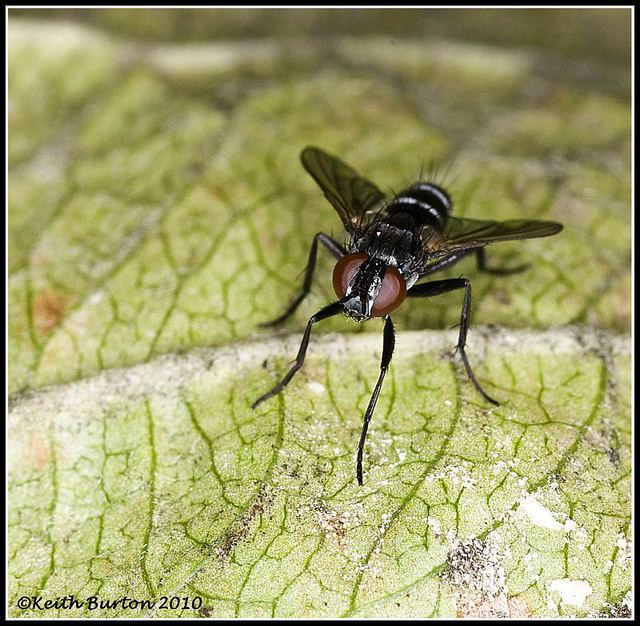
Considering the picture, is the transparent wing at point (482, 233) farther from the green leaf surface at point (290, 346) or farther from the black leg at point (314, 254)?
the black leg at point (314, 254)

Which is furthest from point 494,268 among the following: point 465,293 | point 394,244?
point 394,244

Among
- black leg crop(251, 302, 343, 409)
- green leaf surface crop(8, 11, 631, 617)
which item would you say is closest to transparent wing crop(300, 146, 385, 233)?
green leaf surface crop(8, 11, 631, 617)

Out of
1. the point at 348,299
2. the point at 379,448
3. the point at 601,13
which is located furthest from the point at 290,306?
the point at 601,13

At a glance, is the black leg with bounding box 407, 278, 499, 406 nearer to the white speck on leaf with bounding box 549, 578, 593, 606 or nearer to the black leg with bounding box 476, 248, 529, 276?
the black leg with bounding box 476, 248, 529, 276

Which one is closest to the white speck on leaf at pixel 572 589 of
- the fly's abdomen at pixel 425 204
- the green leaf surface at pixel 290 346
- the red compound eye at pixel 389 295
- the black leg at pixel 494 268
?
the green leaf surface at pixel 290 346

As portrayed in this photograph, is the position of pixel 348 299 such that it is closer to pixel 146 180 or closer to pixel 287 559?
pixel 287 559
